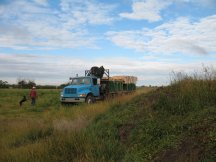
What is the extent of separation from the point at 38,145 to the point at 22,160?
2.75 ft

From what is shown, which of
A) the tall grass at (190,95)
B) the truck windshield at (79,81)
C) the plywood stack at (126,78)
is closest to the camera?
the tall grass at (190,95)

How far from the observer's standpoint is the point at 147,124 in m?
7.78

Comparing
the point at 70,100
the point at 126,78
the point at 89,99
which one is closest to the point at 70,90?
the point at 70,100

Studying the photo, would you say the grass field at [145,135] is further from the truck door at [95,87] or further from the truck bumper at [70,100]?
the truck door at [95,87]

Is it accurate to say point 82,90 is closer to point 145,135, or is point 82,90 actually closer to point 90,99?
point 90,99

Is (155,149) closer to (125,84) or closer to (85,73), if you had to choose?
(85,73)

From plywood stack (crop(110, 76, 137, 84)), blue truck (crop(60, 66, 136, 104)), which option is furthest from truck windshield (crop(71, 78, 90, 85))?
plywood stack (crop(110, 76, 137, 84))

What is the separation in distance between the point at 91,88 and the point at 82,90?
846 mm

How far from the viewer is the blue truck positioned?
2251 centimetres

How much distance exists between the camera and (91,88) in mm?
23188

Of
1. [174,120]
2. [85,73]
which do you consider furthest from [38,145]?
[85,73]

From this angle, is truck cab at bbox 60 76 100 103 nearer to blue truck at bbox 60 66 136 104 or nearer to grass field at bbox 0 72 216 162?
blue truck at bbox 60 66 136 104

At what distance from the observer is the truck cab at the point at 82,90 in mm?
22422

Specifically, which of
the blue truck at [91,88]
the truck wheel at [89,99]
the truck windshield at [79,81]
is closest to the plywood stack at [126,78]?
the blue truck at [91,88]
